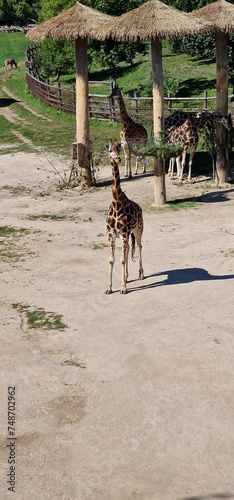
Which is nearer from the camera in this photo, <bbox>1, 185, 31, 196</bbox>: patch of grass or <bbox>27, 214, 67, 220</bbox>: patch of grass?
<bbox>27, 214, 67, 220</bbox>: patch of grass

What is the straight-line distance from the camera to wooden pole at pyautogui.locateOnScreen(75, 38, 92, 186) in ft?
70.3

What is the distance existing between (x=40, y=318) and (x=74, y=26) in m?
9.97

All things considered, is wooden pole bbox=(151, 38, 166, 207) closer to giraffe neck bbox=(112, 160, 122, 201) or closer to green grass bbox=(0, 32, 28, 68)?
giraffe neck bbox=(112, 160, 122, 201)

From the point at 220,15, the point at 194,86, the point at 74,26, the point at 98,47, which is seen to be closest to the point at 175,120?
the point at 220,15

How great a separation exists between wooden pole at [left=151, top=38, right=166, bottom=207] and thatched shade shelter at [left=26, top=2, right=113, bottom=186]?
180 cm

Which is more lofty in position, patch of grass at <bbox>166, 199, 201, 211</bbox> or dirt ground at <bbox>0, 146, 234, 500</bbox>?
patch of grass at <bbox>166, 199, 201, 211</bbox>

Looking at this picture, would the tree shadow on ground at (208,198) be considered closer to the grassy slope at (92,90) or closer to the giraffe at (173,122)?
the giraffe at (173,122)

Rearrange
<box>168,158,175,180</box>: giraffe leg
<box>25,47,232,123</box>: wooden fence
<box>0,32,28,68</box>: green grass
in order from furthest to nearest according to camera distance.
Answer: <box>0,32,28,68</box>: green grass, <box>25,47,232,123</box>: wooden fence, <box>168,158,175,180</box>: giraffe leg

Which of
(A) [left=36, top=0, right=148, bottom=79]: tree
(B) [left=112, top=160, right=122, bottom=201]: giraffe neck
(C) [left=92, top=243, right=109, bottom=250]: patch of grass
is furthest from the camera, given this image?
(A) [left=36, top=0, right=148, bottom=79]: tree

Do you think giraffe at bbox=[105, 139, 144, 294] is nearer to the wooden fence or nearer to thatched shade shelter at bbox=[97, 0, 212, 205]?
thatched shade shelter at bbox=[97, 0, 212, 205]

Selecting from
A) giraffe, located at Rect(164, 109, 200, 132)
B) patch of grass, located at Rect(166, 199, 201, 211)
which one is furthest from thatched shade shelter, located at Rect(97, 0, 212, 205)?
giraffe, located at Rect(164, 109, 200, 132)

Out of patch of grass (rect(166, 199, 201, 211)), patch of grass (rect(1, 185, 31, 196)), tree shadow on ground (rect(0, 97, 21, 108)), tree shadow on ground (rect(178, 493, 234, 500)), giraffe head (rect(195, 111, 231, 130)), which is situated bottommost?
tree shadow on ground (rect(178, 493, 234, 500))

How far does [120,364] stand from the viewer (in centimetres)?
1125

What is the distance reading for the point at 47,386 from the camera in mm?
10664
